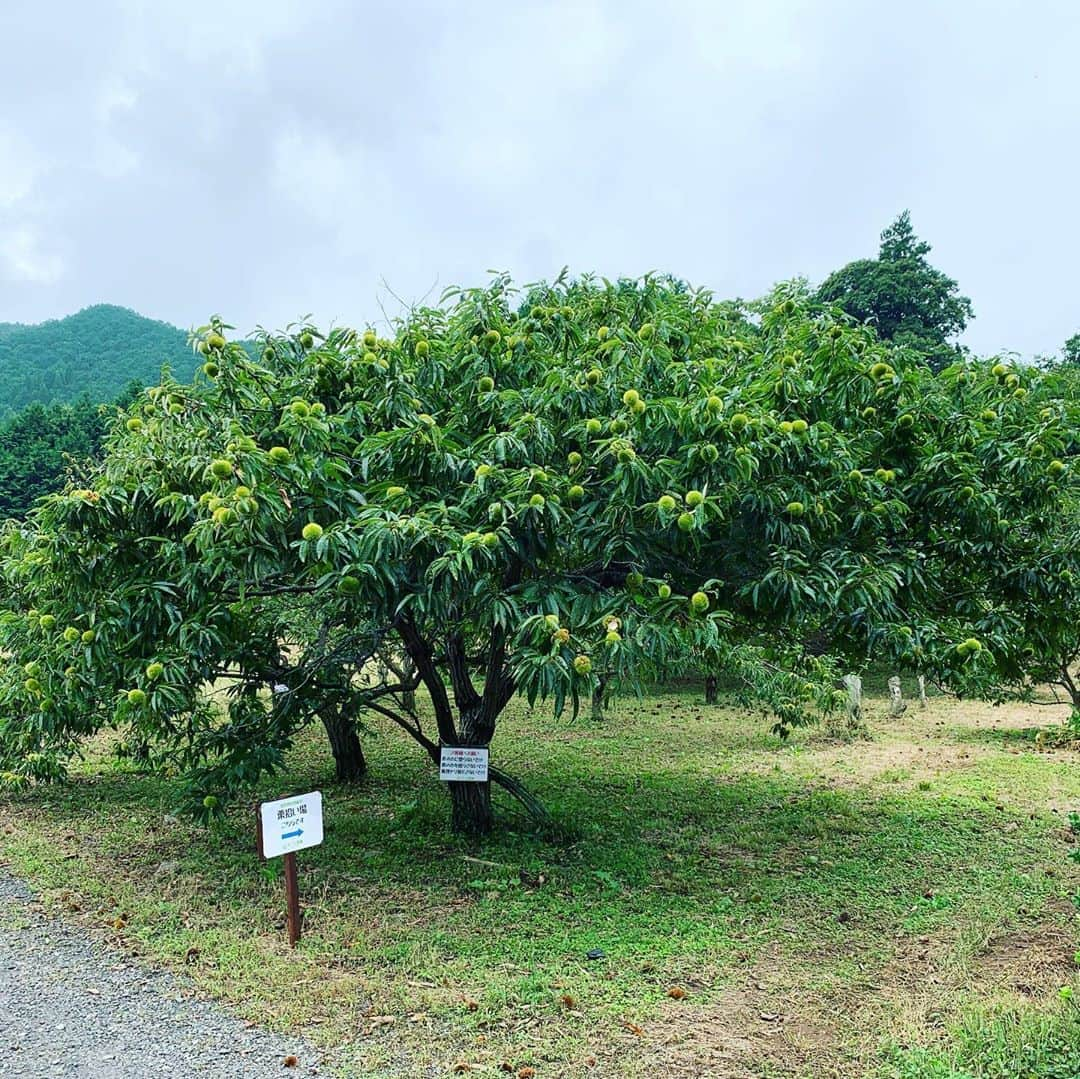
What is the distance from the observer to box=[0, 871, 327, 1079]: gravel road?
338cm

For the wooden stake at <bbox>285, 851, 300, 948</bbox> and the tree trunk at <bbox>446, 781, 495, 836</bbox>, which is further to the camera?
the tree trunk at <bbox>446, 781, 495, 836</bbox>

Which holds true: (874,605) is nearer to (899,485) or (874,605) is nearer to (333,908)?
(899,485)

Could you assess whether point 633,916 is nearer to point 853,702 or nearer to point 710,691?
Result: point 853,702

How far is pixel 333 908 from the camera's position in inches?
197

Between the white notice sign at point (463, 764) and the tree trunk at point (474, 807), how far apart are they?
605 mm

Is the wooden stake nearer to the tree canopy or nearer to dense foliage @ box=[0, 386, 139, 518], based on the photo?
the tree canopy

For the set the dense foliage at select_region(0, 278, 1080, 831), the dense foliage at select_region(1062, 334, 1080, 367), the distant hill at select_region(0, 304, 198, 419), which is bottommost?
the dense foliage at select_region(0, 278, 1080, 831)

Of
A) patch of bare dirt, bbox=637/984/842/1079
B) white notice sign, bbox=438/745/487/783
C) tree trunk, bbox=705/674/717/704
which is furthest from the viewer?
tree trunk, bbox=705/674/717/704

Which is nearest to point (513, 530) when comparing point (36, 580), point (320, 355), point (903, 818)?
point (320, 355)

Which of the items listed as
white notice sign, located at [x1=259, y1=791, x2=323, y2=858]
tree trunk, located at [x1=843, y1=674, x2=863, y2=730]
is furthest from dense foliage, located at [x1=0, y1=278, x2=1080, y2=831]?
tree trunk, located at [x1=843, y1=674, x2=863, y2=730]

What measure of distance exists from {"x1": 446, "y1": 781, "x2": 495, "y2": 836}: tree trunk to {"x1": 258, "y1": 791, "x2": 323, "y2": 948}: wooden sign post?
1.92m


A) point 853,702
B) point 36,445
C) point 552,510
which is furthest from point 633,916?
point 36,445

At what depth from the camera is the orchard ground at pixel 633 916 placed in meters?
3.51

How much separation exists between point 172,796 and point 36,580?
10.7 feet
